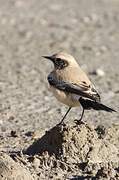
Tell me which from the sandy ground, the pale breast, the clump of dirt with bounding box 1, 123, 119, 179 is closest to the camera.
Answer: the clump of dirt with bounding box 1, 123, 119, 179

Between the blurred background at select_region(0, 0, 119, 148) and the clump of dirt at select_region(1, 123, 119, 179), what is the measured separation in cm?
107

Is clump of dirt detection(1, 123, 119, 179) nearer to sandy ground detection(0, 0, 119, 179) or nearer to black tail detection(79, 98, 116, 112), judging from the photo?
sandy ground detection(0, 0, 119, 179)

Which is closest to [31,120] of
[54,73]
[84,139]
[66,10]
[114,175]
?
[54,73]

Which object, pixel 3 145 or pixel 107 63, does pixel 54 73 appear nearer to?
pixel 3 145

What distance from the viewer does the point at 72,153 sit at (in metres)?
8.00

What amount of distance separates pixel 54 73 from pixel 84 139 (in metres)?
1.21

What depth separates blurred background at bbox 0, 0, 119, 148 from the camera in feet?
35.7

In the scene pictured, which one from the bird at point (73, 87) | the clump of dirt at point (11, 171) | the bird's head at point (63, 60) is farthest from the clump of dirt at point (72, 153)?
the bird's head at point (63, 60)

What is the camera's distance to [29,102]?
11648mm

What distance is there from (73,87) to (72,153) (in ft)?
2.78

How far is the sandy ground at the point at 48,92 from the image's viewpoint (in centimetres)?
777

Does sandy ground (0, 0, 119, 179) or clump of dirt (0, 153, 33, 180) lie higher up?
sandy ground (0, 0, 119, 179)

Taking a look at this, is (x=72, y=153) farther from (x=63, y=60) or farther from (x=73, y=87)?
(x=63, y=60)

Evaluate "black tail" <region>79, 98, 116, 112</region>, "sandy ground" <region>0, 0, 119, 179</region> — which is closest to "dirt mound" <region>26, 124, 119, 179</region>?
"sandy ground" <region>0, 0, 119, 179</region>
